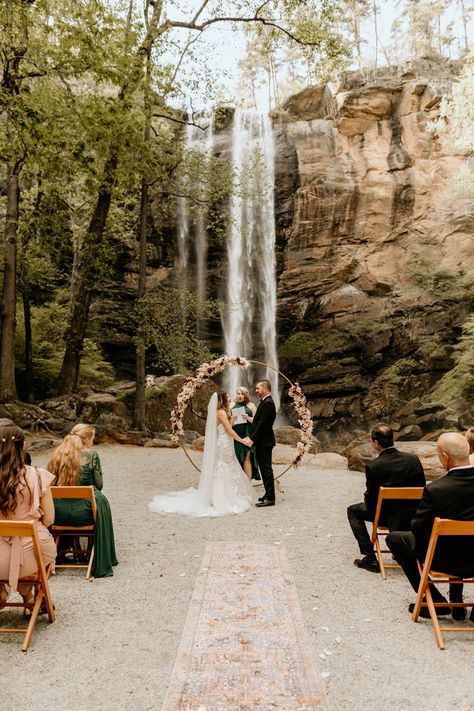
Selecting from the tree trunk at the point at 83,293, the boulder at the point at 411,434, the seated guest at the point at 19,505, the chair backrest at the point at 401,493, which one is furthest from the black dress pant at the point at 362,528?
the boulder at the point at 411,434

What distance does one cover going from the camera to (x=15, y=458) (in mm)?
3998

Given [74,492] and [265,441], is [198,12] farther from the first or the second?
[74,492]

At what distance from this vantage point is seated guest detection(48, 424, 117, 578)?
536 centimetres

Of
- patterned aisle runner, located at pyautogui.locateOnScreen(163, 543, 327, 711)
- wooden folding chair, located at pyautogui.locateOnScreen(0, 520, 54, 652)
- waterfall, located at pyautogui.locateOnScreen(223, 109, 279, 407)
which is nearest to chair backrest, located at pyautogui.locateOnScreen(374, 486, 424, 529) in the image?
patterned aisle runner, located at pyautogui.locateOnScreen(163, 543, 327, 711)

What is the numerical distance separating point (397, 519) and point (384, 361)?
62.1 ft

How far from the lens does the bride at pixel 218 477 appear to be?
833 cm

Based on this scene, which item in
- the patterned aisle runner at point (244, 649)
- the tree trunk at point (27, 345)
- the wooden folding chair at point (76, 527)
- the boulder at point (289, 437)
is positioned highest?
the tree trunk at point (27, 345)

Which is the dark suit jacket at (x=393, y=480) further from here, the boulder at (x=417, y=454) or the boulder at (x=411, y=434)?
the boulder at (x=411, y=434)

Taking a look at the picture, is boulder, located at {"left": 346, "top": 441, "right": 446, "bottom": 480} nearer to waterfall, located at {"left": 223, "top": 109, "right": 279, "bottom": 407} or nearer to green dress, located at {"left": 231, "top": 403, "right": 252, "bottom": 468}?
green dress, located at {"left": 231, "top": 403, "right": 252, "bottom": 468}

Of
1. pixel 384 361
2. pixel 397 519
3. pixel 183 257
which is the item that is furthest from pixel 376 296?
pixel 397 519

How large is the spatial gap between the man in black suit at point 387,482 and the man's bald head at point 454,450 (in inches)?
53.4

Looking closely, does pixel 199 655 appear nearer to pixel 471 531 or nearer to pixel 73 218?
pixel 471 531

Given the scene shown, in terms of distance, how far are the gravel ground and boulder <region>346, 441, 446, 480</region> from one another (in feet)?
14.2

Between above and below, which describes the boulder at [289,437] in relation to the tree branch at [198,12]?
below
